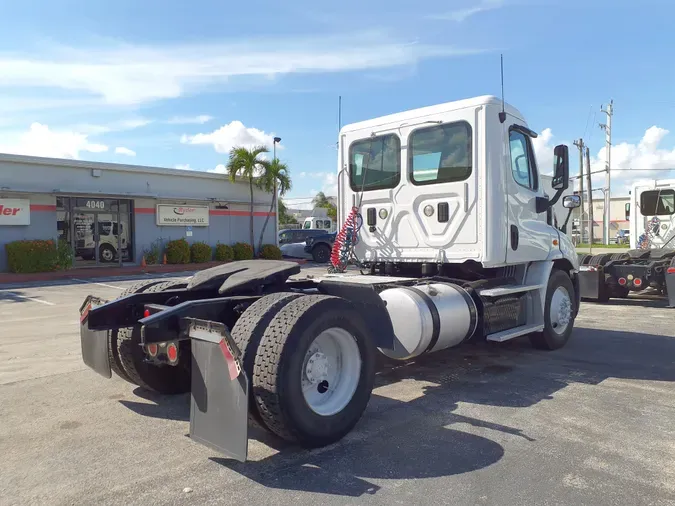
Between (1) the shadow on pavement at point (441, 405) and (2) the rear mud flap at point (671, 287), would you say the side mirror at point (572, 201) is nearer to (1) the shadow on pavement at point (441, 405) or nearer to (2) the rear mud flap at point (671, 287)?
(1) the shadow on pavement at point (441, 405)

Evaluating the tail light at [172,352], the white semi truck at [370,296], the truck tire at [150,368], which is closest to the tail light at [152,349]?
the white semi truck at [370,296]

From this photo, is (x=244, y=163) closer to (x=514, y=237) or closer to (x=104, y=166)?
(x=104, y=166)

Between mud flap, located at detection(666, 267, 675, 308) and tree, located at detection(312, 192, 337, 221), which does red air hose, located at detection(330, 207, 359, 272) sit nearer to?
mud flap, located at detection(666, 267, 675, 308)

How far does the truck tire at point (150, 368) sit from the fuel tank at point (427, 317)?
1875 millimetres

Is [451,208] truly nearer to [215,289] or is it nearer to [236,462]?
[215,289]

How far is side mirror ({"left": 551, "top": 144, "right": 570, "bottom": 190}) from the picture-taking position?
671 centimetres

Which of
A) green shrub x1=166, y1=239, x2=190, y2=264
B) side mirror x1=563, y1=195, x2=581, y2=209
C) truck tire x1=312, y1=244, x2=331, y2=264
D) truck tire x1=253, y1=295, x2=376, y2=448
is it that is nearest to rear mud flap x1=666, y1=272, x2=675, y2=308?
side mirror x1=563, y1=195, x2=581, y2=209

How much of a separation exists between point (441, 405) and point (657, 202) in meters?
10.0

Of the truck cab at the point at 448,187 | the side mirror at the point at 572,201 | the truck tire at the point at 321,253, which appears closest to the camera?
the truck cab at the point at 448,187

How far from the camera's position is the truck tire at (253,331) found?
145 inches

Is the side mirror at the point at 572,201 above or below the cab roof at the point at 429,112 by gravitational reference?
below

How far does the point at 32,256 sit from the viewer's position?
19.2 metres

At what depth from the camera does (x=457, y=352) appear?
24.3 feet

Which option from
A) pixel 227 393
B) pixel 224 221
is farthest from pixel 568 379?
pixel 224 221
